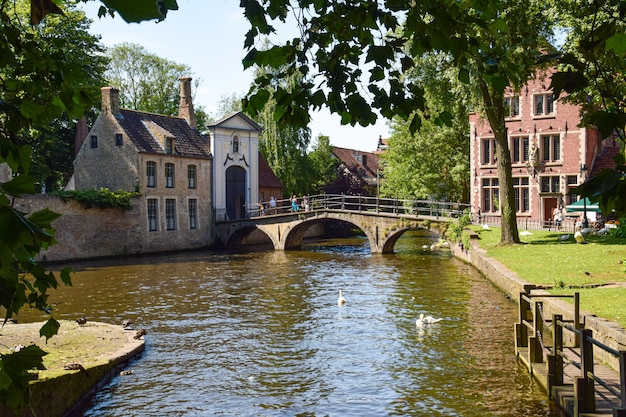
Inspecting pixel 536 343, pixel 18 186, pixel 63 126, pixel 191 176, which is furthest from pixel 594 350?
pixel 63 126

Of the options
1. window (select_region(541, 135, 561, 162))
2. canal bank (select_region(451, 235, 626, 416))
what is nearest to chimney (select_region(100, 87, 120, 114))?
window (select_region(541, 135, 561, 162))

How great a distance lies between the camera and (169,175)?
132ft

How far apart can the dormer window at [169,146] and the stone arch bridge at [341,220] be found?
5.89 m

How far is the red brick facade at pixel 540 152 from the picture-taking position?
3731 cm

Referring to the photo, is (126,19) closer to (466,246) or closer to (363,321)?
(363,321)

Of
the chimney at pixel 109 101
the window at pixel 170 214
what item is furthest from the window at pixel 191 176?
the chimney at pixel 109 101

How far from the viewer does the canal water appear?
10289mm

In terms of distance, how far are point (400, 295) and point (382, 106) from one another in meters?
16.2

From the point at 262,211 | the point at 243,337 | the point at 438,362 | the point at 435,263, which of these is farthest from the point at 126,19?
the point at 262,211

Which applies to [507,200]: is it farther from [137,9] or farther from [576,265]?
[137,9]

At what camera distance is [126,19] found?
1.55 metres

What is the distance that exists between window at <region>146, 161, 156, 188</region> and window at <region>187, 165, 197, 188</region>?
2906mm

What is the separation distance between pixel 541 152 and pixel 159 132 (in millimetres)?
22309

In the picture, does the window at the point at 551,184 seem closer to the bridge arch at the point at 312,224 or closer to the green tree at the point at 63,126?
the bridge arch at the point at 312,224
